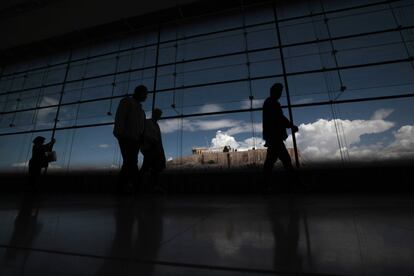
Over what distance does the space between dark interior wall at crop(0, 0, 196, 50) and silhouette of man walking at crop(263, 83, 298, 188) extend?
421 centimetres

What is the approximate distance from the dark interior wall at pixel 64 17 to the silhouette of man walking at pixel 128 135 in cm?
419

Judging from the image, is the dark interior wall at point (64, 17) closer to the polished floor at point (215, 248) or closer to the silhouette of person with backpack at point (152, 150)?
the silhouette of person with backpack at point (152, 150)

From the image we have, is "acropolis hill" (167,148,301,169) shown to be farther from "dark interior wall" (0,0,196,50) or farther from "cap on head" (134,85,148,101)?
"dark interior wall" (0,0,196,50)

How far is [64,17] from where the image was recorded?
20.6 feet

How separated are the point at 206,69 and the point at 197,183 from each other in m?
2.67

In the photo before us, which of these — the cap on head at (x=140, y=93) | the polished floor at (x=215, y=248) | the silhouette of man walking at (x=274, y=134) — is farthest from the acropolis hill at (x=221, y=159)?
the polished floor at (x=215, y=248)

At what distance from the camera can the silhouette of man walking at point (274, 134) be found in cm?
245

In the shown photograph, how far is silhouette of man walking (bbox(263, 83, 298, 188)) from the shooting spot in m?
2.45

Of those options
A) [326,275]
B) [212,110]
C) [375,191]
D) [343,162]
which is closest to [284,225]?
[326,275]

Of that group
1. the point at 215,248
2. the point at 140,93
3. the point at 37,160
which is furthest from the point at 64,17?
the point at 215,248

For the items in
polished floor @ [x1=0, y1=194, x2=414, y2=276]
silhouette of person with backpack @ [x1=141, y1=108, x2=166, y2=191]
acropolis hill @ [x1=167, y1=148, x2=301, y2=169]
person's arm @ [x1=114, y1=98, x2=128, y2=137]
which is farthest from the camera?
acropolis hill @ [x1=167, y1=148, x2=301, y2=169]

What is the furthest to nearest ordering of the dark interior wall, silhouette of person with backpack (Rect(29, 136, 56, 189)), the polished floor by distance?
the dark interior wall → silhouette of person with backpack (Rect(29, 136, 56, 189)) → the polished floor

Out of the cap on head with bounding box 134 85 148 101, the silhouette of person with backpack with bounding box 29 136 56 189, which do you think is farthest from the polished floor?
the silhouette of person with backpack with bounding box 29 136 56 189

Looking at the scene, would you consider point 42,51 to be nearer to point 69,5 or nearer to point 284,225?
point 69,5
